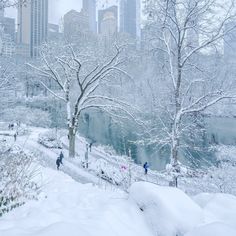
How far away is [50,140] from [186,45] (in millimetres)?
19292

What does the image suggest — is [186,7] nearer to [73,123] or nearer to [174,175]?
[174,175]

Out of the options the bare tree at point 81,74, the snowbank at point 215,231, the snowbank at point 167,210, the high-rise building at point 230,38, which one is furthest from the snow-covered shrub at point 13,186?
the bare tree at point 81,74

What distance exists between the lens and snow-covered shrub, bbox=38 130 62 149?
2517cm

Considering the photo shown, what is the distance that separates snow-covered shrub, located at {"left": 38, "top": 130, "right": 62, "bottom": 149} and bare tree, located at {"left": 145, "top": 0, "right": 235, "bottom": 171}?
612 inches

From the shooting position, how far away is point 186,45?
1096 cm

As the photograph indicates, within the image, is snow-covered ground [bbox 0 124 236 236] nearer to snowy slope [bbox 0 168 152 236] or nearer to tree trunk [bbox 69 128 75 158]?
snowy slope [bbox 0 168 152 236]

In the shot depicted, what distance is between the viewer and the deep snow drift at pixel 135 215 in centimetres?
355

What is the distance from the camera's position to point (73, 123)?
61.6 ft

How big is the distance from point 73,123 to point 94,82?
10.7ft

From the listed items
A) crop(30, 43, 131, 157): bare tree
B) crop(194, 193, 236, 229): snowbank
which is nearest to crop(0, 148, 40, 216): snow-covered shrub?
crop(194, 193, 236, 229): snowbank

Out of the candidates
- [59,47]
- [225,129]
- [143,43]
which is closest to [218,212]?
[143,43]

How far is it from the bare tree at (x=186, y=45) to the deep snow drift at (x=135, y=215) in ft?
18.9

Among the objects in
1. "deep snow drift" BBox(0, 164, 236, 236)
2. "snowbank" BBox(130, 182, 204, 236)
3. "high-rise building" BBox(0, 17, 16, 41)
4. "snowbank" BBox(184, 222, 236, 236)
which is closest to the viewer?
"snowbank" BBox(184, 222, 236, 236)

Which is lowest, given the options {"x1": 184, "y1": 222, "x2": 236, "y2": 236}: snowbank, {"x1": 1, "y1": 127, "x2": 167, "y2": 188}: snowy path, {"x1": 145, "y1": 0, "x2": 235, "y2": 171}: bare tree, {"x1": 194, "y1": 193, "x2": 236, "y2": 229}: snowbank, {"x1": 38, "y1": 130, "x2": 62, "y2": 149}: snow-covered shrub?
{"x1": 1, "y1": 127, "x2": 167, "y2": 188}: snowy path
